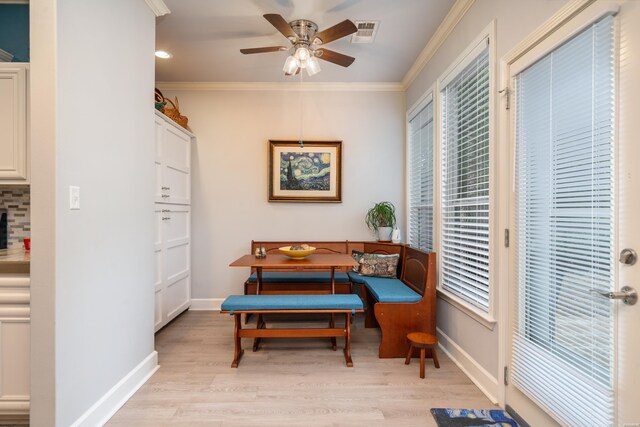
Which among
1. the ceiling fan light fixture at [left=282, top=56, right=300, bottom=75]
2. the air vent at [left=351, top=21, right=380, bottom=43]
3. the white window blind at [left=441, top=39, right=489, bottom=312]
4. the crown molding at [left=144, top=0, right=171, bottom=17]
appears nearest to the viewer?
the white window blind at [left=441, top=39, right=489, bottom=312]

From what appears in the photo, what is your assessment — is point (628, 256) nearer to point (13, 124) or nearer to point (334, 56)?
point (334, 56)

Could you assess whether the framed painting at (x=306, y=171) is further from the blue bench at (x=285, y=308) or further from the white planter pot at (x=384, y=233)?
the blue bench at (x=285, y=308)

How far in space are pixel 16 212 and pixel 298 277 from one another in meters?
2.39

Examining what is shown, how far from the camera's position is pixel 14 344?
1594mm

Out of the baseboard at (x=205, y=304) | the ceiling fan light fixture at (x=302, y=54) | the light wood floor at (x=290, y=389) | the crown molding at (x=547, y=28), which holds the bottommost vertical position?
the light wood floor at (x=290, y=389)

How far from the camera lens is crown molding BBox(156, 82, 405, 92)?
152 inches

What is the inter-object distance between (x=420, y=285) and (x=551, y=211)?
1.44 m

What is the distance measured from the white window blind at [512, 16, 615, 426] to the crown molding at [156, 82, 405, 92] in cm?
233

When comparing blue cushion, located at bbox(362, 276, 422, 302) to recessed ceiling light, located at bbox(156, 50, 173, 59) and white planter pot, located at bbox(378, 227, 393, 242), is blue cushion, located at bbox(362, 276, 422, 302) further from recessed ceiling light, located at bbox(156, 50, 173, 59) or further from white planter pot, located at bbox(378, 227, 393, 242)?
recessed ceiling light, located at bbox(156, 50, 173, 59)

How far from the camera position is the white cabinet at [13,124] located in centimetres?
160

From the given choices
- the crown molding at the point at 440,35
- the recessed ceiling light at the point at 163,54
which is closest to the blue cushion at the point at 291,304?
the crown molding at the point at 440,35

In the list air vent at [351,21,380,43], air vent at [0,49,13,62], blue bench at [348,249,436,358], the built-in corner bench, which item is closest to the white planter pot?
the built-in corner bench

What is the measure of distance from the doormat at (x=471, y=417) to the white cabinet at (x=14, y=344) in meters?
2.30

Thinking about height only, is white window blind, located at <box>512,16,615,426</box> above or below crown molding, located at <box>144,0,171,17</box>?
below
